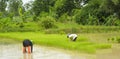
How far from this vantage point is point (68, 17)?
40.2 metres

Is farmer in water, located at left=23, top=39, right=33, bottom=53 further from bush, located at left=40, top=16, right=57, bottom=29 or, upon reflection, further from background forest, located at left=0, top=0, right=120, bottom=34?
bush, located at left=40, top=16, right=57, bottom=29

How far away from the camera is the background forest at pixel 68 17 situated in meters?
27.9

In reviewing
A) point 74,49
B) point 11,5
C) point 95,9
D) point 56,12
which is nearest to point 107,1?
point 95,9

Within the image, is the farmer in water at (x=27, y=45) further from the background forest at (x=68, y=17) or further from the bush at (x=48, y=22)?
the bush at (x=48, y=22)

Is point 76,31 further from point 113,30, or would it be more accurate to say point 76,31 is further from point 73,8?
point 73,8

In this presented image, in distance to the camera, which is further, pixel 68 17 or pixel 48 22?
pixel 68 17

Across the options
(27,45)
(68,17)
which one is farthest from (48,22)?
(27,45)

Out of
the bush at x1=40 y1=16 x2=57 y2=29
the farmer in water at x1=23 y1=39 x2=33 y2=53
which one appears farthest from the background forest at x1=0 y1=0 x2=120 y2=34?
the farmer in water at x1=23 y1=39 x2=33 y2=53

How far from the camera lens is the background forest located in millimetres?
27906

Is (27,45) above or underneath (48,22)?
above

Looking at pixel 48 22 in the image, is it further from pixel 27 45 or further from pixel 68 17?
pixel 27 45

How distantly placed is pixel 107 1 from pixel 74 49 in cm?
1215

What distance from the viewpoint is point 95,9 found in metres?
35.1

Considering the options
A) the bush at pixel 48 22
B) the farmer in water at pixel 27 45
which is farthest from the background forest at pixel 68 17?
the farmer in water at pixel 27 45
